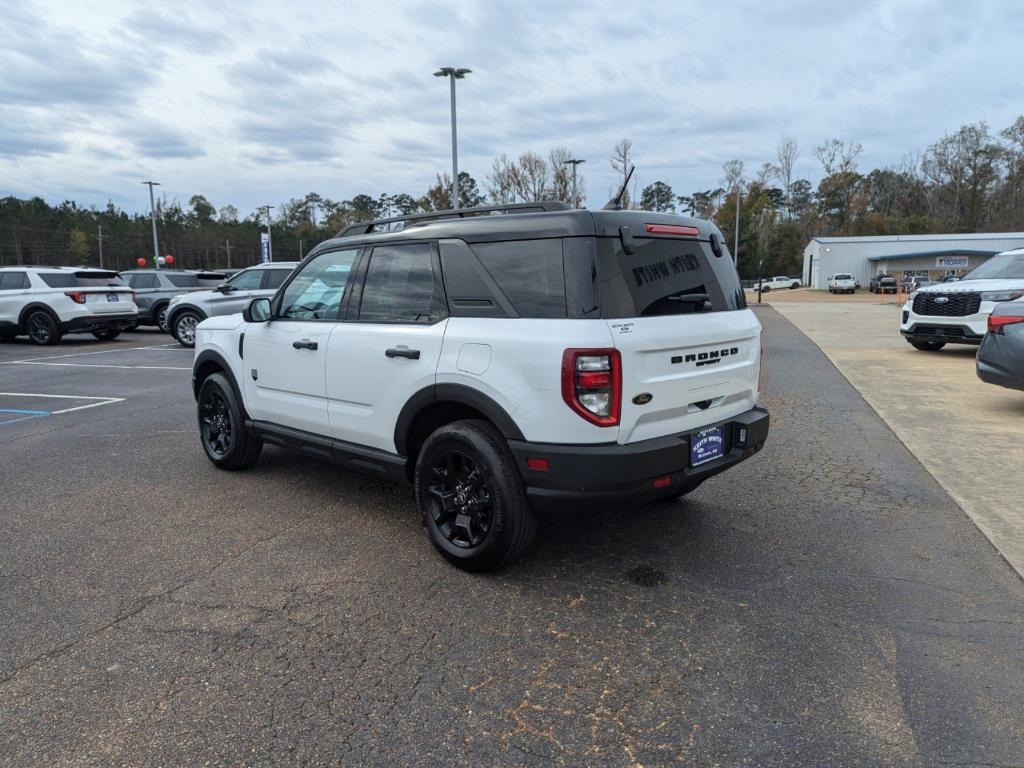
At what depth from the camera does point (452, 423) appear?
369 centimetres

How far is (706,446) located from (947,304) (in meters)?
10.9

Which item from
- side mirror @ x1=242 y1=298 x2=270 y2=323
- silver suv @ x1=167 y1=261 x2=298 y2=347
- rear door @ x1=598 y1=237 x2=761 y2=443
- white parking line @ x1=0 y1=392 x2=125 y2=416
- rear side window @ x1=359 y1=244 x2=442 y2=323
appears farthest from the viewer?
silver suv @ x1=167 y1=261 x2=298 y2=347

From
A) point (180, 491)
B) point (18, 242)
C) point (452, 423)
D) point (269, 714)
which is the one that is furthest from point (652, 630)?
point (18, 242)

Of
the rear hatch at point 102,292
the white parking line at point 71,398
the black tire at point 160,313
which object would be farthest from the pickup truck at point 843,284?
the white parking line at point 71,398

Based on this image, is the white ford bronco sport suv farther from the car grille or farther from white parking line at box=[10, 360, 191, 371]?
the car grille

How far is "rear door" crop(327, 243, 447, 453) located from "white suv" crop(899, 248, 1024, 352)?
11.0 metres

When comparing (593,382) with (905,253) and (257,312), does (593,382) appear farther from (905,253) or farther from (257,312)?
(905,253)

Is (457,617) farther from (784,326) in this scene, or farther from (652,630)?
(784,326)

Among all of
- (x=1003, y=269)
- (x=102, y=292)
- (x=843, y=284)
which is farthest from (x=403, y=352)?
(x=843, y=284)

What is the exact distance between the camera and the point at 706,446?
3682 millimetres

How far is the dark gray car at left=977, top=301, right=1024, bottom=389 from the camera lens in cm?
716

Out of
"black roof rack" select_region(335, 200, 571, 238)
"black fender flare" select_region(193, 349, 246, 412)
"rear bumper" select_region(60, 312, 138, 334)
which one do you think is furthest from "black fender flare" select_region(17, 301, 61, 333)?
"black roof rack" select_region(335, 200, 571, 238)

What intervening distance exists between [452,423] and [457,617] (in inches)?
38.3

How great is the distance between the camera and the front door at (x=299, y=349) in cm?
452
